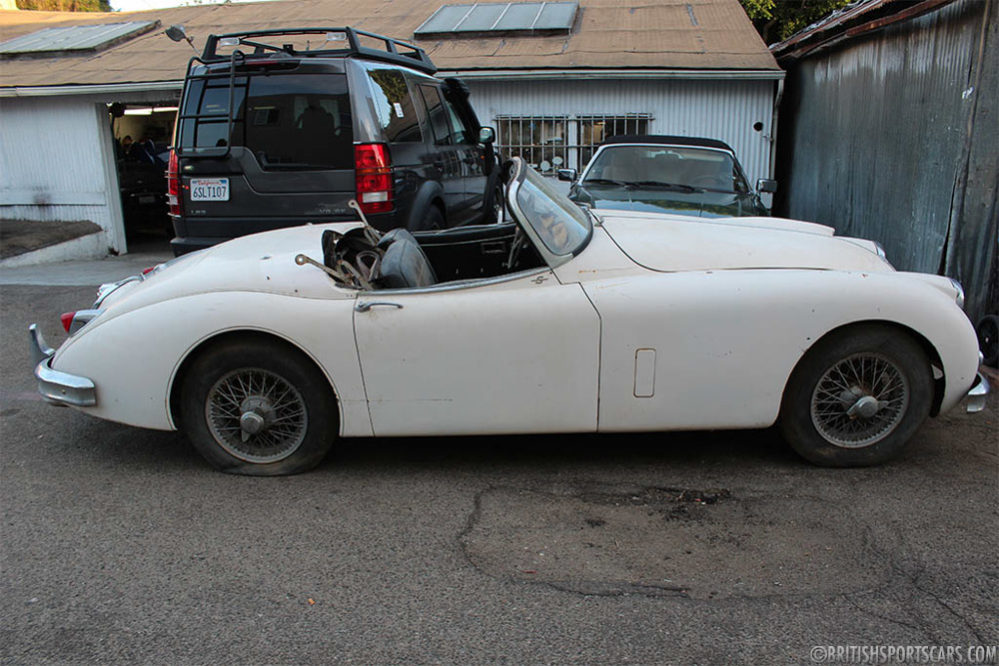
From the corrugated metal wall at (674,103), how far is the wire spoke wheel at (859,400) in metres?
8.05

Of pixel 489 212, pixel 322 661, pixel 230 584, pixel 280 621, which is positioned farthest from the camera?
pixel 489 212

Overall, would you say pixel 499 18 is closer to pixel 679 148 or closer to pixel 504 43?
pixel 504 43

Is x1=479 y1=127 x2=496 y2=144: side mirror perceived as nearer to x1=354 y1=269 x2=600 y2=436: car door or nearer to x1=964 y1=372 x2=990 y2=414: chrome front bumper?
x1=354 y1=269 x2=600 y2=436: car door

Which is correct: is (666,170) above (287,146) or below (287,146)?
below

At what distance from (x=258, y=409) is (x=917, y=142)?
6.08 m

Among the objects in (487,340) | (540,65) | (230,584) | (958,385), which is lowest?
(230,584)

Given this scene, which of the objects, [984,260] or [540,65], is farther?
[540,65]

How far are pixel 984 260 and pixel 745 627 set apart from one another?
4453 mm

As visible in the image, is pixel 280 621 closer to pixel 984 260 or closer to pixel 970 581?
pixel 970 581

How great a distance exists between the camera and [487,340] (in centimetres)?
370

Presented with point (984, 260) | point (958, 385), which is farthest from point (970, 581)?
point (984, 260)

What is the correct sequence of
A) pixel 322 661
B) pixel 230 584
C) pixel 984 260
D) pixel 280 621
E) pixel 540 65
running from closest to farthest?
pixel 322 661, pixel 280 621, pixel 230 584, pixel 984 260, pixel 540 65

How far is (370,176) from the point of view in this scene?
5859mm

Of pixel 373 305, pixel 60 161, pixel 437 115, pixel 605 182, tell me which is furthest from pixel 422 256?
pixel 60 161
